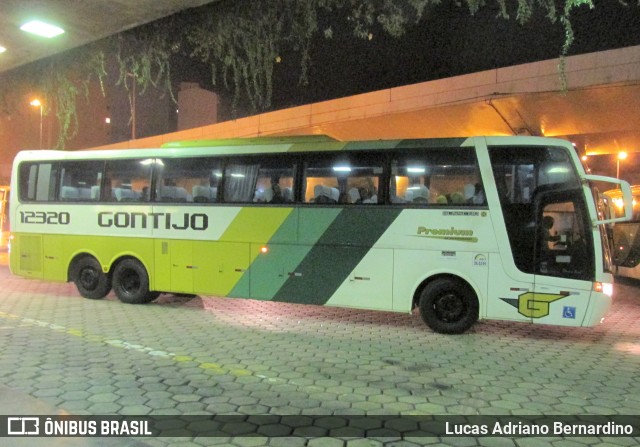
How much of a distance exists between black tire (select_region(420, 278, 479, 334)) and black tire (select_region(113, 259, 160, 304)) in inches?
232

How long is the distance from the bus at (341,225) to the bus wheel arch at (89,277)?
0.04 metres

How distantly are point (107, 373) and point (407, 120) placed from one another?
1306 cm

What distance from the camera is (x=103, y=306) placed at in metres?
10.4

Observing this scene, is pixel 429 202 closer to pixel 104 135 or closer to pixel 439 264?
A: pixel 439 264

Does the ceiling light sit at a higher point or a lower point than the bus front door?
higher

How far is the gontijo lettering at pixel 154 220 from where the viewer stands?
32.4 ft

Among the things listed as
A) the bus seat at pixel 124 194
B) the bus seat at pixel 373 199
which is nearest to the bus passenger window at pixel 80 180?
the bus seat at pixel 124 194

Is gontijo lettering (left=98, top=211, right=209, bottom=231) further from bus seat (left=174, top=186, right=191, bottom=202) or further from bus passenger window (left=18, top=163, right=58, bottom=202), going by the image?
bus passenger window (left=18, top=163, right=58, bottom=202)

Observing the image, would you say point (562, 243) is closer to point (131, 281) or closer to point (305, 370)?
point (305, 370)

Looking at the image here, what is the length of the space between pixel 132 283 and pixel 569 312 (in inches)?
336

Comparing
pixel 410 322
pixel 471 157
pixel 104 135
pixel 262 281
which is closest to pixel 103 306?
pixel 262 281

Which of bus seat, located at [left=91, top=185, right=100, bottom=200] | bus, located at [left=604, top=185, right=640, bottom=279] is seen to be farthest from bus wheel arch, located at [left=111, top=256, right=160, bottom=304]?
bus, located at [left=604, top=185, right=640, bottom=279]

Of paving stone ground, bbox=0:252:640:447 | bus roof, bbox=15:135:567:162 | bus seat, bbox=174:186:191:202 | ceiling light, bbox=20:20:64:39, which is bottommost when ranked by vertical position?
paving stone ground, bbox=0:252:640:447

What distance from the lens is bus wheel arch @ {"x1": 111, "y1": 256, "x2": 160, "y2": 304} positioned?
34.6 feet
